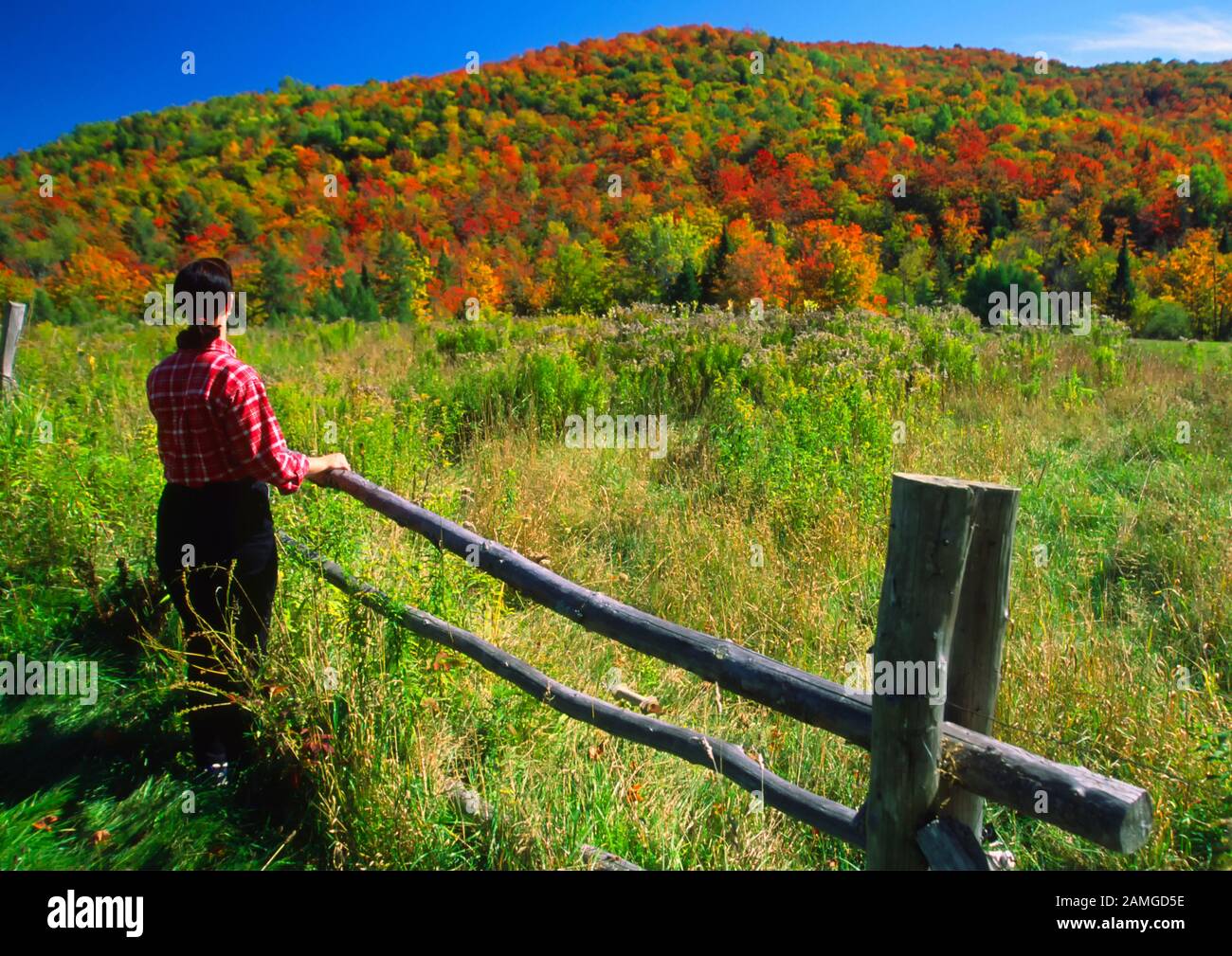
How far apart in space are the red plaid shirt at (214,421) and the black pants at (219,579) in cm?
11

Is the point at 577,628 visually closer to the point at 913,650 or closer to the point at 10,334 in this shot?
the point at 913,650

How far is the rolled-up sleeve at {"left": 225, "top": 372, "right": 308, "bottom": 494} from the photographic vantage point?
99.3 inches

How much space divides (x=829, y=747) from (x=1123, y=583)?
2686mm

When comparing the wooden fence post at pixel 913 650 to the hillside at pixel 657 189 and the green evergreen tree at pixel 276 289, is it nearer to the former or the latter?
the hillside at pixel 657 189

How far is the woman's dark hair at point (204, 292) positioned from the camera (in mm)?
2492

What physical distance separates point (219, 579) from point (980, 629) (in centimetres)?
260

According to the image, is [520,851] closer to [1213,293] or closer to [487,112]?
[1213,293]

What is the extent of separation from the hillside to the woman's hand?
27626 millimetres

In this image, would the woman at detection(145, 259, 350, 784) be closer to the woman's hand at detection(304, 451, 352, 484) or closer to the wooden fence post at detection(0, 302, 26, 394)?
the woman's hand at detection(304, 451, 352, 484)

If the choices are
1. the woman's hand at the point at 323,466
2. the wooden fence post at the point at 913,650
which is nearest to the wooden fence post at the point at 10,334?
the woman's hand at the point at 323,466

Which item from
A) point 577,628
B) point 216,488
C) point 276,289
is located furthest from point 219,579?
point 276,289

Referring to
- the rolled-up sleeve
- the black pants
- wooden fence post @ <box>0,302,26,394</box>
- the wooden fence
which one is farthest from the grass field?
the rolled-up sleeve

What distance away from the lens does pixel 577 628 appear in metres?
4.32
